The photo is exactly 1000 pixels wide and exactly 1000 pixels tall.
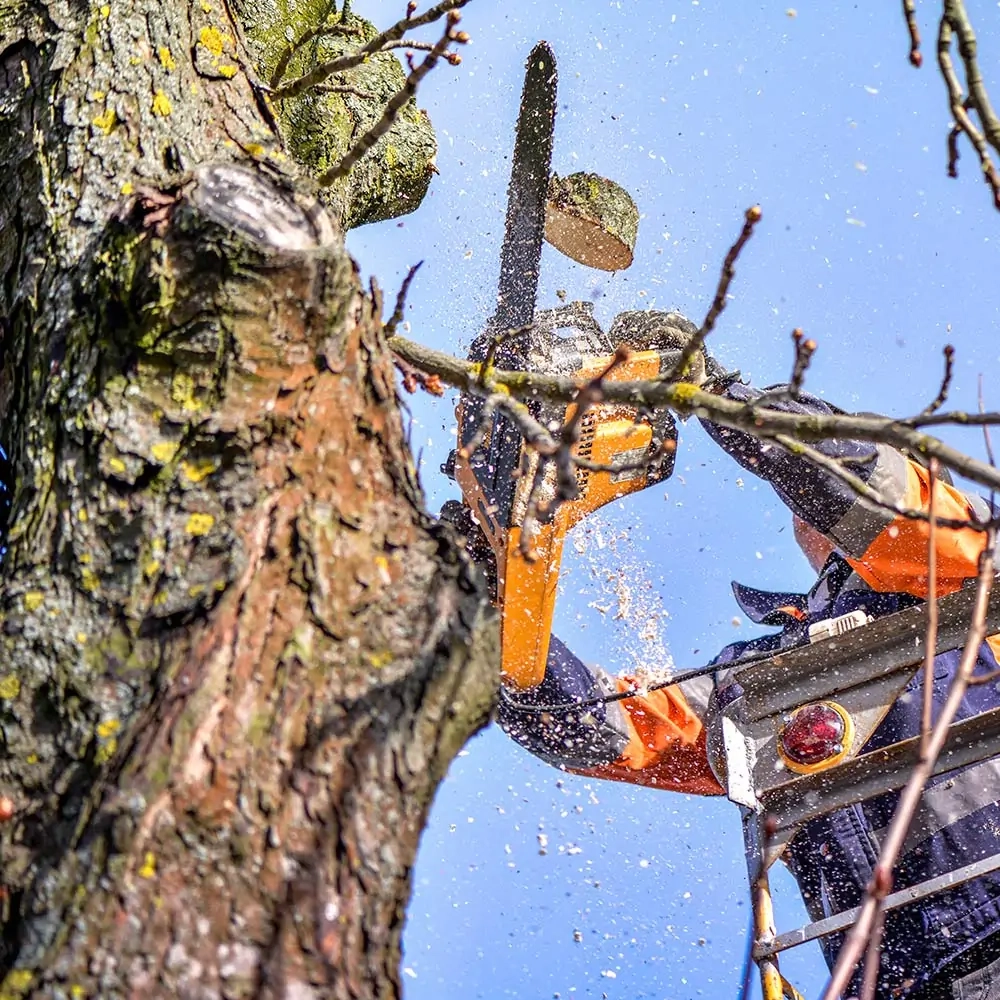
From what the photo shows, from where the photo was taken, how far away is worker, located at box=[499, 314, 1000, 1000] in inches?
148

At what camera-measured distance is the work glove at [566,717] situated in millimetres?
4621

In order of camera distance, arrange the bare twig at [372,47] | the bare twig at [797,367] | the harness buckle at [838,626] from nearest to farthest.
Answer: the bare twig at [797,367] → the bare twig at [372,47] → the harness buckle at [838,626]

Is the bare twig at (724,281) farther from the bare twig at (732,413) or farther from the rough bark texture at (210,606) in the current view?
the rough bark texture at (210,606)

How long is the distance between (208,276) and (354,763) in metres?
0.75

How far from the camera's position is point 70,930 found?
3.36 ft

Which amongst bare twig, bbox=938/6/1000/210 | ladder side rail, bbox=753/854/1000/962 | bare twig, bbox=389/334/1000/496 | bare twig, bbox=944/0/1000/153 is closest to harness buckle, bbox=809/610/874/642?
ladder side rail, bbox=753/854/1000/962

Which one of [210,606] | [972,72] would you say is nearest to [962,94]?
[972,72]

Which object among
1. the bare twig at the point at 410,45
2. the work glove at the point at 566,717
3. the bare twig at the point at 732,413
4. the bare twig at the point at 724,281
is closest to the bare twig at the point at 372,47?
the bare twig at the point at 410,45

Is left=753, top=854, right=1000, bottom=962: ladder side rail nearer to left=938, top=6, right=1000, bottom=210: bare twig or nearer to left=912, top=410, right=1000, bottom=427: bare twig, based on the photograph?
left=912, top=410, right=1000, bottom=427: bare twig

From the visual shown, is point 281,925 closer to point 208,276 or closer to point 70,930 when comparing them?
point 70,930

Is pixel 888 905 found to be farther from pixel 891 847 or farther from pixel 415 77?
pixel 415 77

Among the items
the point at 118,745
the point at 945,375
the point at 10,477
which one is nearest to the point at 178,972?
the point at 118,745

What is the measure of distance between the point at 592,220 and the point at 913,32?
8.50 ft

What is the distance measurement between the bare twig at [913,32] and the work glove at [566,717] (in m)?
3.18
